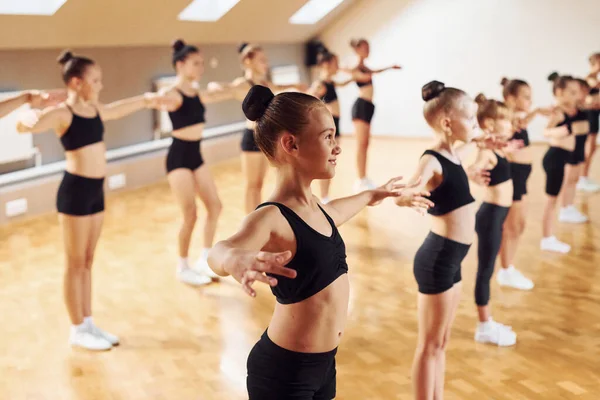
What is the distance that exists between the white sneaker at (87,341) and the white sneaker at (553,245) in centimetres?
322

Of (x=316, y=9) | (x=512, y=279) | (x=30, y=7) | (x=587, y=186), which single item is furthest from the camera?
(x=316, y=9)

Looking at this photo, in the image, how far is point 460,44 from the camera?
405 inches

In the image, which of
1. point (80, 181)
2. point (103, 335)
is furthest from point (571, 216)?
point (80, 181)

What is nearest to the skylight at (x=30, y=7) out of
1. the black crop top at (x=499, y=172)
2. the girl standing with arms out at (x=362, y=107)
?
the girl standing with arms out at (x=362, y=107)

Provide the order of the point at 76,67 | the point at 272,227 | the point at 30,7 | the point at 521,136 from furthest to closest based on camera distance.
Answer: the point at 30,7, the point at 521,136, the point at 76,67, the point at 272,227

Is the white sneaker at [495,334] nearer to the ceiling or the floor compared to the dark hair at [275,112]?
nearer to the floor

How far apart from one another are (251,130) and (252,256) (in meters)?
3.92

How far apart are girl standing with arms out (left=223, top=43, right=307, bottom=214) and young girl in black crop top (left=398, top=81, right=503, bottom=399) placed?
8.25ft

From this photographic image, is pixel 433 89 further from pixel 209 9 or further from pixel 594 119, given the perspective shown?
pixel 209 9

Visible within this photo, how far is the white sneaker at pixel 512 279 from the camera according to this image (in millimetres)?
4426

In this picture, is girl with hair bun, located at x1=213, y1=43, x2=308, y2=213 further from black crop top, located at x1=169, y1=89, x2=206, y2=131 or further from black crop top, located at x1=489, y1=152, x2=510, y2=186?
black crop top, located at x1=489, y1=152, x2=510, y2=186

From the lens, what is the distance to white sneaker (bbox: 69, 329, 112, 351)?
12.3 ft

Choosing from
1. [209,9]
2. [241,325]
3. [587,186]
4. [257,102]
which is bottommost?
[241,325]

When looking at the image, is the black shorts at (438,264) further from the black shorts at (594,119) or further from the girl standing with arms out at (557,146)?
the black shorts at (594,119)
